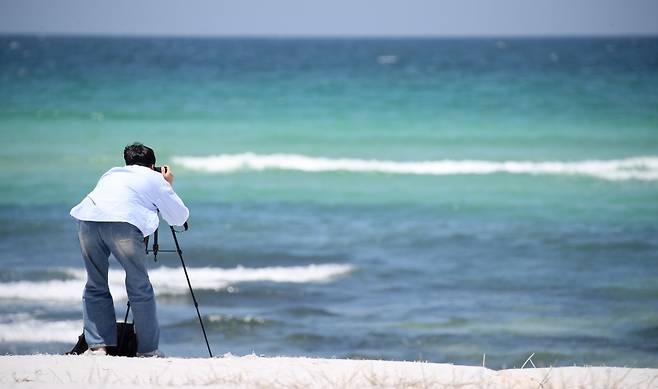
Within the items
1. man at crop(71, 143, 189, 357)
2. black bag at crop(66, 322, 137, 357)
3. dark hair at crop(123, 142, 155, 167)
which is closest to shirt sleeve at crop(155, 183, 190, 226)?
man at crop(71, 143, 189, 357)

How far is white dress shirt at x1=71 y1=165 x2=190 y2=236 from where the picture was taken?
18.5 ft

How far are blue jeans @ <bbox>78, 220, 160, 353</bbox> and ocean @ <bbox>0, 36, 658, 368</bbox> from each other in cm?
292

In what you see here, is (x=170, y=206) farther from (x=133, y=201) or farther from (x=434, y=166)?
(x=434, y=166)

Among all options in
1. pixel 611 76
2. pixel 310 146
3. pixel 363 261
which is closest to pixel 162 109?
pixel 310 146

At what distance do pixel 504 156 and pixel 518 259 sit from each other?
1019cm

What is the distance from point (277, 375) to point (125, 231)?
46.4 inches

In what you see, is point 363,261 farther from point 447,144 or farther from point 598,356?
point 447,144

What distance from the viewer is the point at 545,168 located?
21.0 m

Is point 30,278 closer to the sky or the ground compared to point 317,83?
closer to the ground

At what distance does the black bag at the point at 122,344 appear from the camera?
600 cm

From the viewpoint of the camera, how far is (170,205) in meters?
5.78

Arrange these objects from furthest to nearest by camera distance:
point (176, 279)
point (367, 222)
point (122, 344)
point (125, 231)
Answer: point (367, 222)
point (176, 279)
point (122, 344)
point (125, 231)

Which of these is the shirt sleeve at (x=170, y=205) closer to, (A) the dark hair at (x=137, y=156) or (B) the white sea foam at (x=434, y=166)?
(A) the dark hair at (x=137, y=156)

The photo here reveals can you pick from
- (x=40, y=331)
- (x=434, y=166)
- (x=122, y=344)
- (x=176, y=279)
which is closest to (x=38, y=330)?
(x=40, y=331)
